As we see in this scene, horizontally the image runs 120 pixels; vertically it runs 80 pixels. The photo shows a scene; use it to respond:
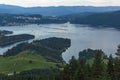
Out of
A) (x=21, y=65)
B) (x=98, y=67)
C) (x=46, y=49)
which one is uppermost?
(x=98, y=67)

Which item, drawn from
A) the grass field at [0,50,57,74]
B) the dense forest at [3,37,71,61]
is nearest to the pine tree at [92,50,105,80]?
the grass field at [0,50,57,74]

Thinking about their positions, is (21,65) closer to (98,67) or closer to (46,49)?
(46,49)

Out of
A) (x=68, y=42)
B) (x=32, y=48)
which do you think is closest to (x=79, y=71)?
(x=32, y=48)

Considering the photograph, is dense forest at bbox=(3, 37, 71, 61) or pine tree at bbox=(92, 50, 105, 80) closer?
pine tree at bbox=(92, 50, 105, 80)

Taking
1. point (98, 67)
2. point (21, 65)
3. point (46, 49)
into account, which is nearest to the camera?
point (98, 67)

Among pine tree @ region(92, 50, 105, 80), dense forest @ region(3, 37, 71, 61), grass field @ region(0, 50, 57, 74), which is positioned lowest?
dense forest @ region(3, 37, 71, 61)

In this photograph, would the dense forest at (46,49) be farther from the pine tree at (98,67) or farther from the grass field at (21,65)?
the pine tree at (98,67)

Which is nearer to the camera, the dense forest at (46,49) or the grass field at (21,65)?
the grass field at (21,65)

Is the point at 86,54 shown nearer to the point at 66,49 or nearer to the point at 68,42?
the point at 66,49

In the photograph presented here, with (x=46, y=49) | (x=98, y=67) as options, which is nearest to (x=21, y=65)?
(x=46, y=49)

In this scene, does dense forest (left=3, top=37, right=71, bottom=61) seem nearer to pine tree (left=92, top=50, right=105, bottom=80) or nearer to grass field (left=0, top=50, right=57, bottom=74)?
grass field (left=0, top=50, right=57, bottom=74)

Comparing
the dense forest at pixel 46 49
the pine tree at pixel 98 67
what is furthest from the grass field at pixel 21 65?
the pine tree at pixel 98 67
